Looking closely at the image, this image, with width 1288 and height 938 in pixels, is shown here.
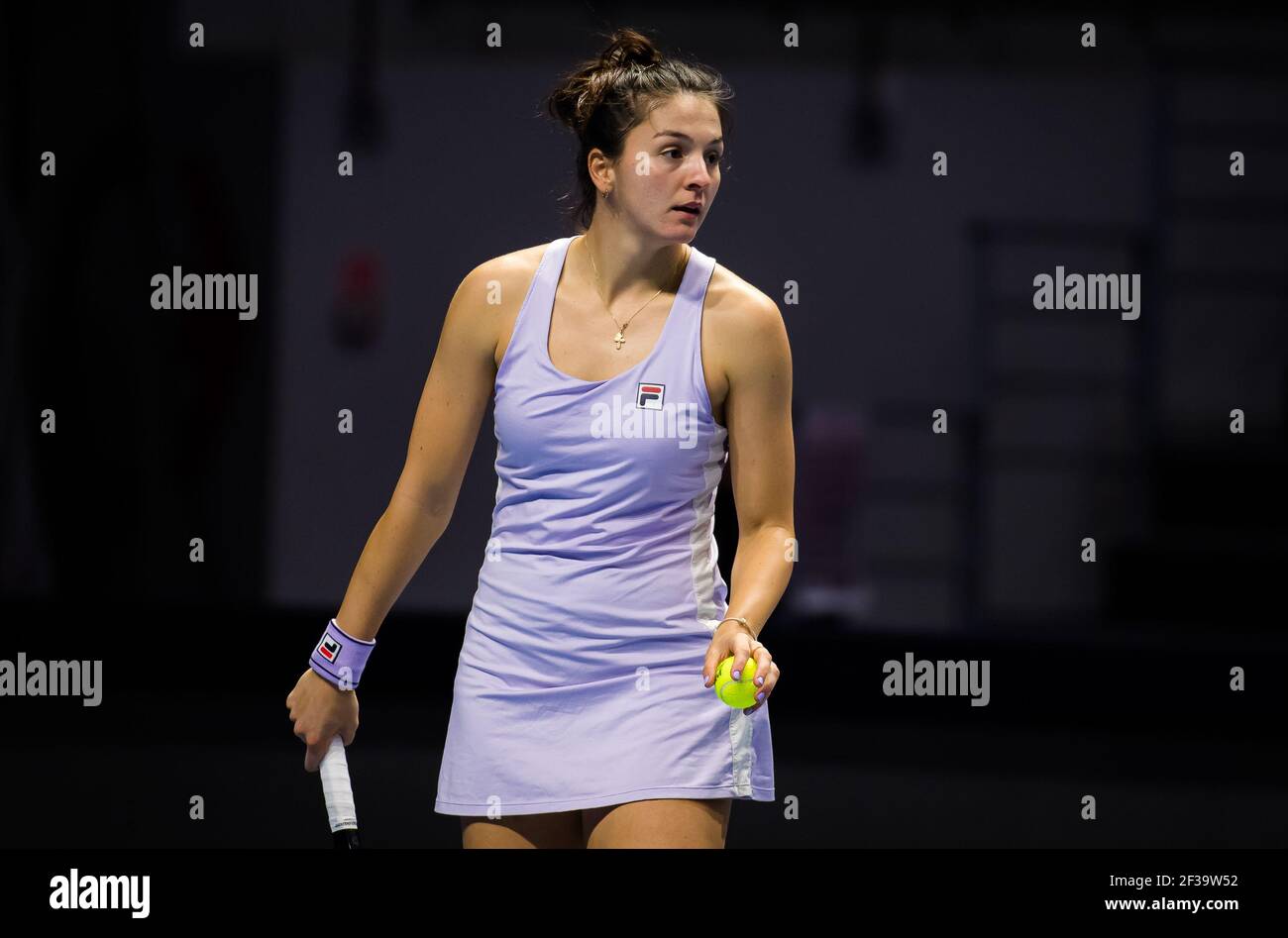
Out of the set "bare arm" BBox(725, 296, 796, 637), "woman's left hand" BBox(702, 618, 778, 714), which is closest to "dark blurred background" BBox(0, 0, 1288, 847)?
"bare arm" BBox(725, 296, 796, 637)

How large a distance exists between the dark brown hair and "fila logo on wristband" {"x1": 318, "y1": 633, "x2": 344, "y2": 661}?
73 cm

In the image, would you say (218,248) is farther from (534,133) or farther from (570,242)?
(570,242)

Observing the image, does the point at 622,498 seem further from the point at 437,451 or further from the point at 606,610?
the point at 437,451

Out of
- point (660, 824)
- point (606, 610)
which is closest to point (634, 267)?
point (606, 610)

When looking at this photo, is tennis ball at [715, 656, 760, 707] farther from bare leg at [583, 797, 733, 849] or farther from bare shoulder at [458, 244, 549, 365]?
bare shoulder at [458, 244, 549, 365]

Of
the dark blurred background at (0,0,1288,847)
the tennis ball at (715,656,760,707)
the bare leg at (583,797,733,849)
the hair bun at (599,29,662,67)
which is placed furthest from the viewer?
the dark blurred background at (0,0,1288,847)

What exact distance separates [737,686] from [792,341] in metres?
4.20

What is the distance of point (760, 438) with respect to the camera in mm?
2252

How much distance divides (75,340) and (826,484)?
111 inches

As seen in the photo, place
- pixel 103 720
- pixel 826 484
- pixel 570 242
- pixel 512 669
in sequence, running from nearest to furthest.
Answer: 1. pixel 512 669
2. pixel 570 242
3. pixel 103 720
4. pixel 826 484

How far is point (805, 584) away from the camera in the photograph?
618 centimetres

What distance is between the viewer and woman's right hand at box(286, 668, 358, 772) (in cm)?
243
